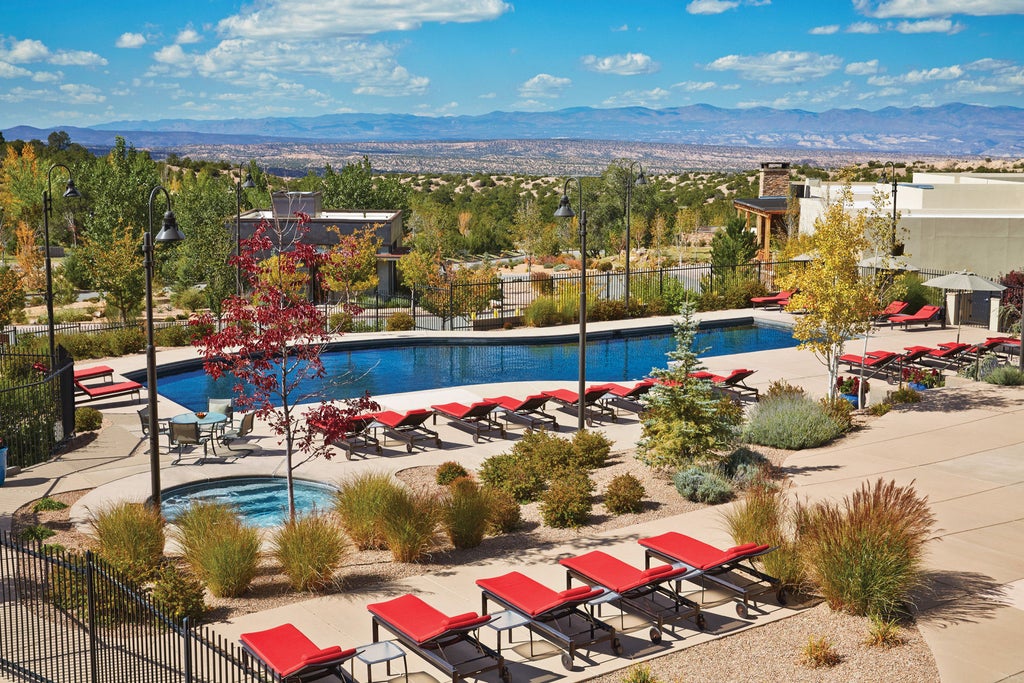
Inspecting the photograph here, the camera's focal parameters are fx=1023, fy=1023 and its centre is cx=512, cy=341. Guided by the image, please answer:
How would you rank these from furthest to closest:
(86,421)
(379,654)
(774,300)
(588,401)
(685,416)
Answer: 1. (774,300)
2. (588,401)
3. (86,421)
4. (685,416)
5. (379,654)

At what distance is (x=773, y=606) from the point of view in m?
11.0

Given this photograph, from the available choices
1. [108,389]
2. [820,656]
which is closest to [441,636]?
[820,656]

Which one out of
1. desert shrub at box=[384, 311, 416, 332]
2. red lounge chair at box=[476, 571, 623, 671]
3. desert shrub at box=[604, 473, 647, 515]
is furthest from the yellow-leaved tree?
desert shrub at box=[384, 311, 416, 332]

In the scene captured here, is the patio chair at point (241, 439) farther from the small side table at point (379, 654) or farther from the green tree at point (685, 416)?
the small side table at point (379, 654)

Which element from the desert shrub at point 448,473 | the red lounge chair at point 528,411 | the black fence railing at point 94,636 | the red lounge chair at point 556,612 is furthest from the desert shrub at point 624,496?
the black fence railing at point 94,636

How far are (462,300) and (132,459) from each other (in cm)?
1553

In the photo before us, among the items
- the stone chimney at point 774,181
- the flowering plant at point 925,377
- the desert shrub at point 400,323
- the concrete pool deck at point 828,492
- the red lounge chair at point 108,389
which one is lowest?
the concrete pool deck at point 828,492

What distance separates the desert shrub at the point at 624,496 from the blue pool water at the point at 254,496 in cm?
421

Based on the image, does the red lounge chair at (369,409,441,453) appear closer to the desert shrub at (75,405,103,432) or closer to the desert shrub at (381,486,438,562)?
the desert shrub at (75,405,103,432)

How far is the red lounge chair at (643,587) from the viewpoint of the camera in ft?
34.5

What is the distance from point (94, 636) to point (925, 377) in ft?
60.2

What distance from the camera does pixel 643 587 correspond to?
11031mm

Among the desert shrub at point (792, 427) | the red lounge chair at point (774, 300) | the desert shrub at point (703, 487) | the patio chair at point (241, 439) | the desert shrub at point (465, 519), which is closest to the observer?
the desert shrub at point (465, 519)

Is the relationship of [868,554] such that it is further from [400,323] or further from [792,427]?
[400,323]
